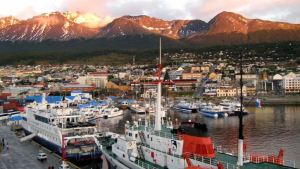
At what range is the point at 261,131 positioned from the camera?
4197 centimetres

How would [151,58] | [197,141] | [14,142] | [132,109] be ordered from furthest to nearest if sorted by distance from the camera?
[151,58] < [132,109] < [14,142] < [197,141]

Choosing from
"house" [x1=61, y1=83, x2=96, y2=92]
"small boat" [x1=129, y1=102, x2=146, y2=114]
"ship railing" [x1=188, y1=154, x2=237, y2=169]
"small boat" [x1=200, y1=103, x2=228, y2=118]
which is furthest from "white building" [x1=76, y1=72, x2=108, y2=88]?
"ship railing" [x1=188, y1=154, x2=237, y2=169]

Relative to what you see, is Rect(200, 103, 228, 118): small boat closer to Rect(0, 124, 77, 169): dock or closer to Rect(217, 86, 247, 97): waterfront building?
Rect(217, 86, 247, 97): waterfront building

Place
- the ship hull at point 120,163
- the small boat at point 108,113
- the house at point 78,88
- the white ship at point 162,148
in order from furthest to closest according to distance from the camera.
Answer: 1. the house at point 78,88
2. the small boat at point 108,113
3. the ship hull at point 120,163
4. the white ship at point 162,148

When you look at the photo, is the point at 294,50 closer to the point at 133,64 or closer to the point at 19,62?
the point at 133,64

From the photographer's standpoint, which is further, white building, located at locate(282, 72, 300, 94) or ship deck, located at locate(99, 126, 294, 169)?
white building, located at locate(282, 72, 300, 94)

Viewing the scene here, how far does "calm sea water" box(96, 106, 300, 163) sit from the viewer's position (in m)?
33.4

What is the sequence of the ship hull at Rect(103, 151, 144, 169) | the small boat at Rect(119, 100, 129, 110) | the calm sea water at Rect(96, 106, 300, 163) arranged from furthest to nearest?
the small boat at Rect(119, 100, 129, 110) → the calm sea water at Rect(96, 106, 300, 163) → the ship hull at Rect(103, 151, 144, 169)

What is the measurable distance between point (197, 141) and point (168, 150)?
7.28ft

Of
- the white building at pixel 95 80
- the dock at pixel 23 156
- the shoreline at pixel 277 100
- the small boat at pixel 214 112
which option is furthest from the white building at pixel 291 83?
the dock at pixel 23 156

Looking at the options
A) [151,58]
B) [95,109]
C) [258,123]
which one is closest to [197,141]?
[258,123]

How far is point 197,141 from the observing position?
18.2 meters

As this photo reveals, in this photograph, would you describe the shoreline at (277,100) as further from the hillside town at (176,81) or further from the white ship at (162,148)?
the white ship at (162,148)

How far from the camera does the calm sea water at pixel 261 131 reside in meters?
33.4
